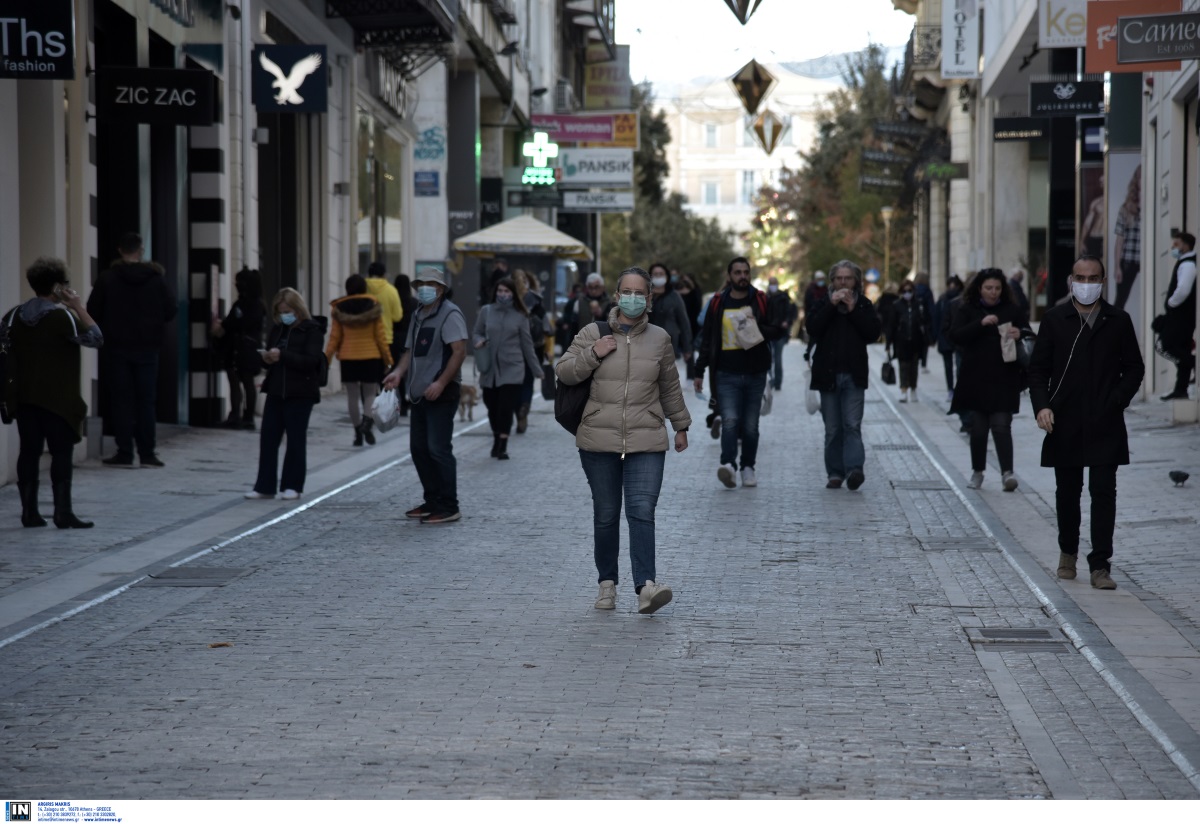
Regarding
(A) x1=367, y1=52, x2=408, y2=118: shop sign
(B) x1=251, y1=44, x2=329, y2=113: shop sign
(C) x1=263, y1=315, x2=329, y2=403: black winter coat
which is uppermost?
(A) x1=367, y1=52, x2=408, y2=118: shop sign

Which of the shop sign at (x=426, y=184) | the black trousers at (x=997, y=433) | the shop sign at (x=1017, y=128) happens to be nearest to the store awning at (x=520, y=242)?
the shop sign at (x=426, y=184)

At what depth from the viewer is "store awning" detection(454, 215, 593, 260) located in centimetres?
3225

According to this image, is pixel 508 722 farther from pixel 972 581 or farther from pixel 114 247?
pixel 114 247

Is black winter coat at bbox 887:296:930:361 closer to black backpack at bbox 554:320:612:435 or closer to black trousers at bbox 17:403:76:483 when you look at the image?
black trousers at bbox 17:403:76:483

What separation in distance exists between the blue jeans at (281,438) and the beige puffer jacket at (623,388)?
5.09 m

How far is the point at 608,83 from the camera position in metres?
61.4

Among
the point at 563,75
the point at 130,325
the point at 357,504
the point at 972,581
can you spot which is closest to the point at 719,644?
the point at 972,581

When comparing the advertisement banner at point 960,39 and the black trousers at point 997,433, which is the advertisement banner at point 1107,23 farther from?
the advertisement banner at point 960,39

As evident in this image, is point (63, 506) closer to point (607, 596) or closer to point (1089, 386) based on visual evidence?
point (607, 596)

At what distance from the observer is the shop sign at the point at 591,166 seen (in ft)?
141

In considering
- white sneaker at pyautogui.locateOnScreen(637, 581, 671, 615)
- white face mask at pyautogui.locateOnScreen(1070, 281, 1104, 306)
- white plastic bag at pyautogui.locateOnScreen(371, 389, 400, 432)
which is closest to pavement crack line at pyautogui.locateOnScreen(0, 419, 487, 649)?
white plastic bag at pyautogui.locateOnScreen(371, 389, 400, 432)

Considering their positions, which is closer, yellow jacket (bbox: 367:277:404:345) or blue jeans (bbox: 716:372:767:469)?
blue jeans (bbox: 716:372:767:469)

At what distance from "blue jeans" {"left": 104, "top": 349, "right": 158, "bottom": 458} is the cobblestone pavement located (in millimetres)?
→ 2039

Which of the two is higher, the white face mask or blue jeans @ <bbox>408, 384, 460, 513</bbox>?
the white face mask
